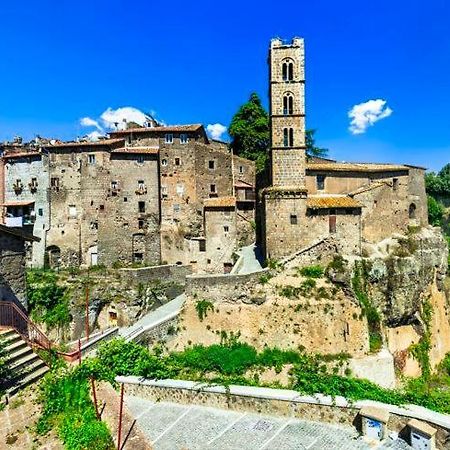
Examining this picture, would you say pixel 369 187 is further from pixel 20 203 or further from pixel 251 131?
pixel 20 203

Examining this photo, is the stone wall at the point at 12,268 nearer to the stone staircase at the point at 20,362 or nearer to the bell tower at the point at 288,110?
the stone staircase at the point at 20,362

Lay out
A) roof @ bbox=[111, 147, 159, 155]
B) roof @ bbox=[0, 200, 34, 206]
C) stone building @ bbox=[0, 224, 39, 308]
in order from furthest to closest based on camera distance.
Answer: roof @ bbox=[0, 200, 34, 206] < roof @ bbox=[111, 147, 159, 155] < stone building @ bbox=[0, 224, 39, 308]

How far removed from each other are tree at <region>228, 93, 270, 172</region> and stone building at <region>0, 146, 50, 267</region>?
22.9 m

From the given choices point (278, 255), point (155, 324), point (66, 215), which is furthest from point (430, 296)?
point (66, 215)

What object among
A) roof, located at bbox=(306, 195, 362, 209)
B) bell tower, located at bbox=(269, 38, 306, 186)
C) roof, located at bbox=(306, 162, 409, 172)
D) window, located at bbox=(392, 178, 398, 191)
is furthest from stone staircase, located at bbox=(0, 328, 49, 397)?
window, located at bbox=(392, 178, 398, 191)

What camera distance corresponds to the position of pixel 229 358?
2453 cm

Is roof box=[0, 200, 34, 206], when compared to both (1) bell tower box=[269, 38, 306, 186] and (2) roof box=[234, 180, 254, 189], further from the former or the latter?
(1) bell tower box=[269, 38, 306, 186]

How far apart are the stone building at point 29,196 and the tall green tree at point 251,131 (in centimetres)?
2285

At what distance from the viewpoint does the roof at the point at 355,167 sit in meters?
34.2

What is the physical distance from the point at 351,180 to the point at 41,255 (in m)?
31.9

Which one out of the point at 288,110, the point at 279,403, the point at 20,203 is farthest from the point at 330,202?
the point at 20,203

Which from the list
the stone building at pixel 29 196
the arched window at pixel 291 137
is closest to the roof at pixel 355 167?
the arched window at pixel 291 137

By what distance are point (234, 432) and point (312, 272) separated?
19.2m

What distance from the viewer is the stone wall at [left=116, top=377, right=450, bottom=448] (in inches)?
376
